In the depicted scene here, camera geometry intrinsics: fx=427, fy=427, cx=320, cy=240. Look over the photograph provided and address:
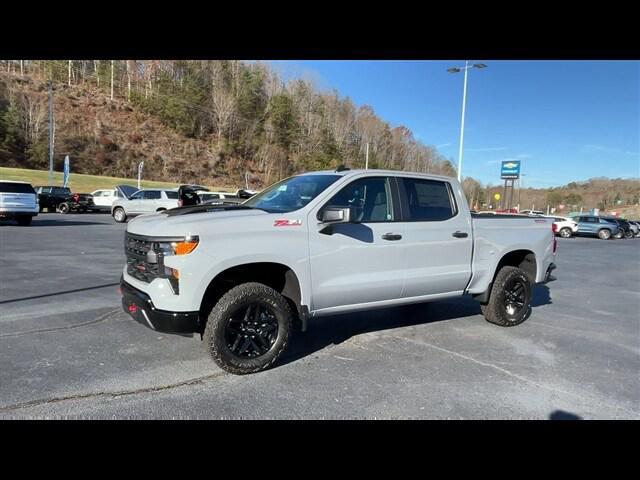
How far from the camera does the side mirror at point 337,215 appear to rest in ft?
12.6

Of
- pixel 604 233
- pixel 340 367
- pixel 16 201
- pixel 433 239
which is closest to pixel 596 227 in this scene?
pixel 604 233

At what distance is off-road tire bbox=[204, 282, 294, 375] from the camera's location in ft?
12.2

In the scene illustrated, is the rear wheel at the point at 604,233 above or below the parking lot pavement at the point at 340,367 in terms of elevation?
above

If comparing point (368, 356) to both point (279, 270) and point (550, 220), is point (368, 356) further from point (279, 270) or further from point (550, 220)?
point (550, 220)

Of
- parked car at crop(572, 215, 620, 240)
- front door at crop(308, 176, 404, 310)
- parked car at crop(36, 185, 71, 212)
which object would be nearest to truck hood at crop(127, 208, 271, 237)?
front door at crop(308, 176, 404, 310)

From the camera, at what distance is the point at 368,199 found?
183 inches

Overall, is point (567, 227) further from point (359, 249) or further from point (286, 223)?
point (286, 223)

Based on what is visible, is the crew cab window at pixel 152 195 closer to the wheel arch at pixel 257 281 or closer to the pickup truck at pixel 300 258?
the pickup truck at pixel 300 258

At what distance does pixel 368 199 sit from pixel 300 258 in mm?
1130

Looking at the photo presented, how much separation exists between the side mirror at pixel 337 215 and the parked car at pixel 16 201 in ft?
56.0

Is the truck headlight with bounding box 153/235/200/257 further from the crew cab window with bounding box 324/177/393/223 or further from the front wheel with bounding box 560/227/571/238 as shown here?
the front wheel with bounding box 560/227/571/238

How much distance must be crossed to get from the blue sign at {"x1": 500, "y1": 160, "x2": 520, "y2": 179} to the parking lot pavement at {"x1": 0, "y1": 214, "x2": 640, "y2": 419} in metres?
48.0

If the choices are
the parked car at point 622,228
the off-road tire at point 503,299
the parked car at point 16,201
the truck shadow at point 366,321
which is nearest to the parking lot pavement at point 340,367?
the truck shadow at point 366,321
